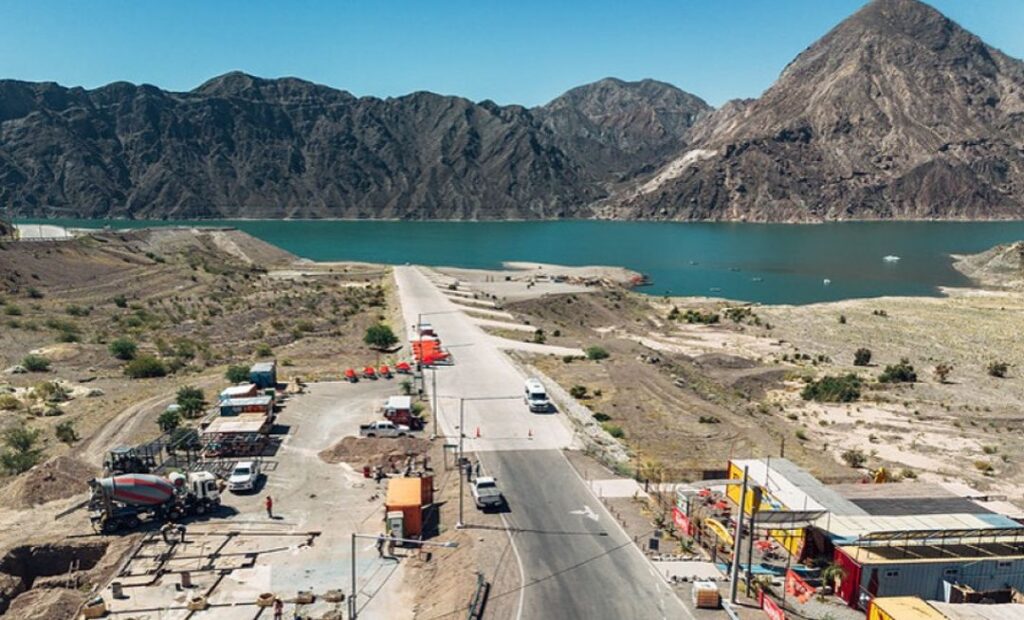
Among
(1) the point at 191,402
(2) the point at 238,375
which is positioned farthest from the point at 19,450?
(2) the point at 238,375

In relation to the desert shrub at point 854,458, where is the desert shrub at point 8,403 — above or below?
above

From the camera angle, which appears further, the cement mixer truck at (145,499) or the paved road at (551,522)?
the cement mixer truck at (145,499)

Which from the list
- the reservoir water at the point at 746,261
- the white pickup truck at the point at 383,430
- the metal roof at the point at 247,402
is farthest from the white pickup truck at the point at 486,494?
the reservoir water at the point at 746,261

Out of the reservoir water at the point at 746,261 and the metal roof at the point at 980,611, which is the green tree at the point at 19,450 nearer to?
the metal roof at the point at 980,611

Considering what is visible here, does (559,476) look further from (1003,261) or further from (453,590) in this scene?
(1003,261)

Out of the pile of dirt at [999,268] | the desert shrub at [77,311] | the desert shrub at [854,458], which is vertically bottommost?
the desert shrub at [854,458]

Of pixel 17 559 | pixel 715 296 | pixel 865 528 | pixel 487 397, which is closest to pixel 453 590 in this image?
pixel 865 528
